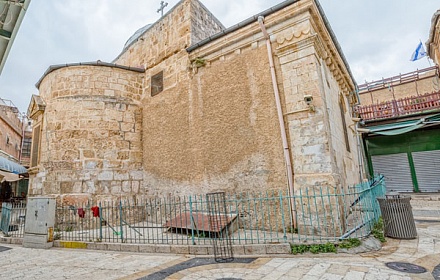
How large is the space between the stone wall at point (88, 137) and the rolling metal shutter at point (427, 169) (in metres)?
14.3

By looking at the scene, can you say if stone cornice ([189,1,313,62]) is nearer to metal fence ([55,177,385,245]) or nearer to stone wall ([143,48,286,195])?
stone wall ([143,48,286,195])

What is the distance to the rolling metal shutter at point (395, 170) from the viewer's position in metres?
13.5

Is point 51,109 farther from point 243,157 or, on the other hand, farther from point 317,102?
point 317,102

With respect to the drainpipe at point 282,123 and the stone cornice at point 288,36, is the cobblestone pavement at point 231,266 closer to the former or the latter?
the drainpipe at point 282,123

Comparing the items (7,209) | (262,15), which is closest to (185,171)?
(262,15)

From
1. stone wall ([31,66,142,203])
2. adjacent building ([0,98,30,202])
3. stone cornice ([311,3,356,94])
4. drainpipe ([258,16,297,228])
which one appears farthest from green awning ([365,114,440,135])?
adjacent building ([0,98,30,202])

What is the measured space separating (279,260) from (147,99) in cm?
714

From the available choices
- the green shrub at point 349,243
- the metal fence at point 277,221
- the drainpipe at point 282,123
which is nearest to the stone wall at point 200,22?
the drainpipe at point 282,123

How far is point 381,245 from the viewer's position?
15.6 feet

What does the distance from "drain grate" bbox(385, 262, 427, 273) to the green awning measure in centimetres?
991

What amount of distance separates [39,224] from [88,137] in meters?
2.95

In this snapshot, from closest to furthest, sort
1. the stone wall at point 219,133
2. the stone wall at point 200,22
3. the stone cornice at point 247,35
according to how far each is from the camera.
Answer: the stone cornice at point 247,35 < the stone wall at point 219,133 < the stone wall at point 200,22

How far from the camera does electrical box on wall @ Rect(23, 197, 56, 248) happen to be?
610 cm

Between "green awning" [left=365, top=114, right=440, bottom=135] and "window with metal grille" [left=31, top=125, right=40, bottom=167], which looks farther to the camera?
"green awning" [left=365, top=114, right=440, bottom=135]
